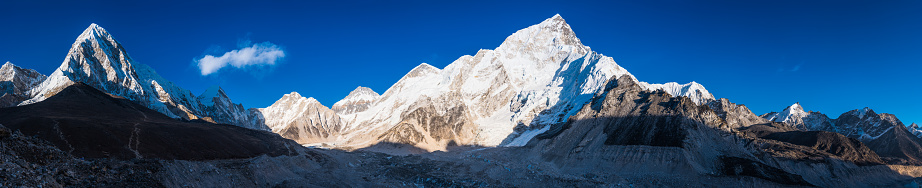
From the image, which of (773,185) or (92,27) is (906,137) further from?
(92,27)

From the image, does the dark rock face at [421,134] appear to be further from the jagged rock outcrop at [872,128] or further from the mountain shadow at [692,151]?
the jagged rock outcrop at [872,128]

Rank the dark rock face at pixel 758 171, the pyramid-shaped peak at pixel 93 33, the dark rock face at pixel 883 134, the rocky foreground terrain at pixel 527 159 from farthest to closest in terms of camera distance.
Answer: the pyramid-shaped peak at pixel 93 33 < the dark rock face at pixel 883 134 < the dark rock face at pixel 758 171 < the rocky foreground terrain at pixel 527 159

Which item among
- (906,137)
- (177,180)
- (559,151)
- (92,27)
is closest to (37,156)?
(177,180)

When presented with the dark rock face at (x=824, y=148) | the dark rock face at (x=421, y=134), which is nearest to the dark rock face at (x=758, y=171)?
the dark rock face at (x=824, y=148)

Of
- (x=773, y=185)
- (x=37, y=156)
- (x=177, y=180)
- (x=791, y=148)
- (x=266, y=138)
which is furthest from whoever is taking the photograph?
(x=791, y=148)

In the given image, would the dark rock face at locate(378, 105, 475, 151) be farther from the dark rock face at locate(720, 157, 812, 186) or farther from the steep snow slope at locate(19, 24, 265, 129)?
the dark rock face at locate(720, 157, 812, 186)

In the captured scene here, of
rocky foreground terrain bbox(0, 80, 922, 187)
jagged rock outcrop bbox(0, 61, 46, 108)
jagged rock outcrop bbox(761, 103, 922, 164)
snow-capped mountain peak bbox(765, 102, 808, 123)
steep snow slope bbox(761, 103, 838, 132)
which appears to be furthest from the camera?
snow-capped mountain peak bbox(765, 102, 808, 123)

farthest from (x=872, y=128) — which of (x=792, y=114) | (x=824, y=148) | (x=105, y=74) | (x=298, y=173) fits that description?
(x=105, y=74)

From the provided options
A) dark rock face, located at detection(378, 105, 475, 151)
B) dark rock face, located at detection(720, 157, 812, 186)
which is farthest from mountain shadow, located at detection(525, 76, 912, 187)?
dark rock face, located at detection(378, 105, 475, 151)
